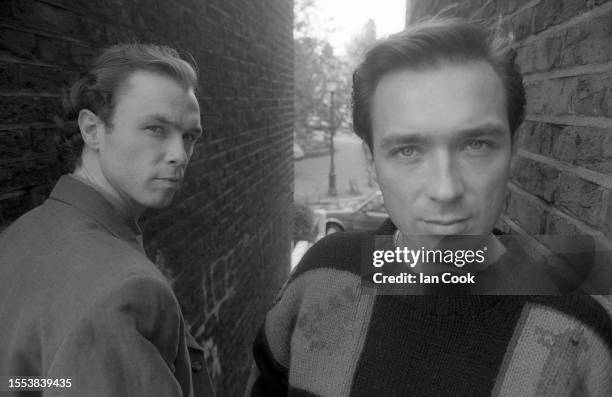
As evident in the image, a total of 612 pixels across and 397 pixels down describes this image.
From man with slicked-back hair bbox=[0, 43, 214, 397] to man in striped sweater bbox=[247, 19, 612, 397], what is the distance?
491 millimetres

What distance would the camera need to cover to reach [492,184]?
1.02m

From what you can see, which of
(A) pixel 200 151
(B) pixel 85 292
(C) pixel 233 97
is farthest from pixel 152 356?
(C) pixel 233 97

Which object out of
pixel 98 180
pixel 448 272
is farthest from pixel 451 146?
pixel 98 180

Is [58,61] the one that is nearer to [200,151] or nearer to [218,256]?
[200,151]

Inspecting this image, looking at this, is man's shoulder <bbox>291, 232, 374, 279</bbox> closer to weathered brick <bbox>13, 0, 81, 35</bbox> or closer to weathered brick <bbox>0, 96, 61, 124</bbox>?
weathered brick <bbox>0, 96, 61, 124</bbox>

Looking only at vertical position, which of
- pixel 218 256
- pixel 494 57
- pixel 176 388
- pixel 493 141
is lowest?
pixel 218 256

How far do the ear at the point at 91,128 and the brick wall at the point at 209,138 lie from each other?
15cm

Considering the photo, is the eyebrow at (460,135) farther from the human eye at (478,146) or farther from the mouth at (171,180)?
the mouth at (171,180)

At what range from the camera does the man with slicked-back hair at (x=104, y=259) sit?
103cm

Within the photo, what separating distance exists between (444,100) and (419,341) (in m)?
0.66

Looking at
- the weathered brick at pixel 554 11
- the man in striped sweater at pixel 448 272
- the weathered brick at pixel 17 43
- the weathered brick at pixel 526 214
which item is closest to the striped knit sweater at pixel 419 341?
the man in striped sweater at pixel 448 272

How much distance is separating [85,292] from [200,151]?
2.10 metres

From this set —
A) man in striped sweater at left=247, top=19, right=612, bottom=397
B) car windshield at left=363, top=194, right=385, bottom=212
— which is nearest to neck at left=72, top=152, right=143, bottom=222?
man in striped sweater at left=247, top=19, right=612, bottom=397

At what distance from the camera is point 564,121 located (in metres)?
1.33
